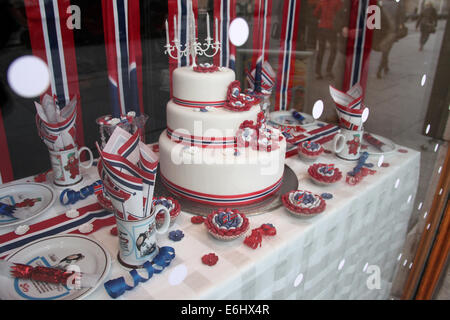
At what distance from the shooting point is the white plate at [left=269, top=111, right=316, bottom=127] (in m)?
2.52

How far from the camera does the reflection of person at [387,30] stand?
2.15m

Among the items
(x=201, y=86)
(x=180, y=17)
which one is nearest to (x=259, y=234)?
(x=201, y=86)

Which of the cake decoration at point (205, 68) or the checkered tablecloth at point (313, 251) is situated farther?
the cake decoration at point (205, 68)

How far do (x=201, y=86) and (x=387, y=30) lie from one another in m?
1.51

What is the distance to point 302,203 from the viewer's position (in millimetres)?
1492

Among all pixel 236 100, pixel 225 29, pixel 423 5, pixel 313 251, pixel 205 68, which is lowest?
pixel 313 251

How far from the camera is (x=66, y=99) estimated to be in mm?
1875

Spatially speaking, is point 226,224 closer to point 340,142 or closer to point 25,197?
point 25,197

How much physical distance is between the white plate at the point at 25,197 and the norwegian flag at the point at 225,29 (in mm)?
1385

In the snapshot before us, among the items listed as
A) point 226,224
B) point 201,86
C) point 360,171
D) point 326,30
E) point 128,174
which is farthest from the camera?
point 326,30

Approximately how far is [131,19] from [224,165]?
107cm

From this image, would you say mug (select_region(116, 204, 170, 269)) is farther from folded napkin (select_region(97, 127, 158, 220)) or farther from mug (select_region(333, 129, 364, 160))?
mug (select_region(333, 129, 364, 160))

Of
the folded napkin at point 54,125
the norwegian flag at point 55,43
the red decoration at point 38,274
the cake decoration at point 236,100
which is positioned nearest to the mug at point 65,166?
the folded napkin at point 54,125

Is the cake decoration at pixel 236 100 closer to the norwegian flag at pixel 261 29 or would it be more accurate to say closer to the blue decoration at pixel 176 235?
the blue decoration at pixel 176 235
